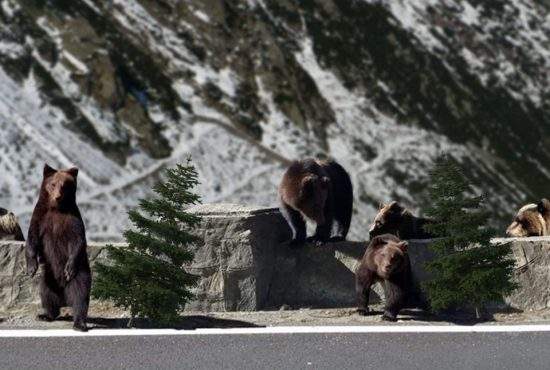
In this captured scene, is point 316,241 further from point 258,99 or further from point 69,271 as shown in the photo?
point 258,99

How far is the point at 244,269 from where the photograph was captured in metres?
9.02

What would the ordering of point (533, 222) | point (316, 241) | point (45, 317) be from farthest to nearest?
point (533, 222), point (316, 241), point (45, 317)

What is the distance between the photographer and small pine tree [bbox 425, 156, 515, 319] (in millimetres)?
8539

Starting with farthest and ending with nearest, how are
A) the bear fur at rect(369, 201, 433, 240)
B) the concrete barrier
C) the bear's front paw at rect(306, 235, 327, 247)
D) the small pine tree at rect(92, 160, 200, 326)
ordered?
the bear fur at rect(369, 201, 433, 240) → the bear's front paw at rect(306, 235, 327, 247) → the concrete barrier → the small pine tree at rect(92, 160, 200, 326)

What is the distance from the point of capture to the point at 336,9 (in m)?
54.2

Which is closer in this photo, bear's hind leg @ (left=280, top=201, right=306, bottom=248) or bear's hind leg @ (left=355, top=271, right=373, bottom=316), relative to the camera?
bear's hind leg @ (left=355, top=271, right=373, bottom=316)

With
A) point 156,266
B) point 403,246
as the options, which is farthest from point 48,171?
point 403,246

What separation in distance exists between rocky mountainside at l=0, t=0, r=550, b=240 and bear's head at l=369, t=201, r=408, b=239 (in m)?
22.5

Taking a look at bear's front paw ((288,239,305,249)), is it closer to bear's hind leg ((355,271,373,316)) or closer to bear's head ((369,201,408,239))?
bear's hind leg ((355,271,373,316))

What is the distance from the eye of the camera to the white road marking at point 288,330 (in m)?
7.64

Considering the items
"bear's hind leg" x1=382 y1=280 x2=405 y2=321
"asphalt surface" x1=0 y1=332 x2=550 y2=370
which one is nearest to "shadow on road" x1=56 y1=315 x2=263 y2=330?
"asphalt surface" x1=0 y1=332 x2=550 y2=370

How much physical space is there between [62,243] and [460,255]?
10.6 feet

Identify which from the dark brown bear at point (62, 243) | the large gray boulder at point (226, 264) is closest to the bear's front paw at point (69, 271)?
the dark brown bear at point (62, 243)

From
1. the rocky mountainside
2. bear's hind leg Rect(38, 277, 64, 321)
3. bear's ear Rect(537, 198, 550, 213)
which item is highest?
the rocky mountainside
